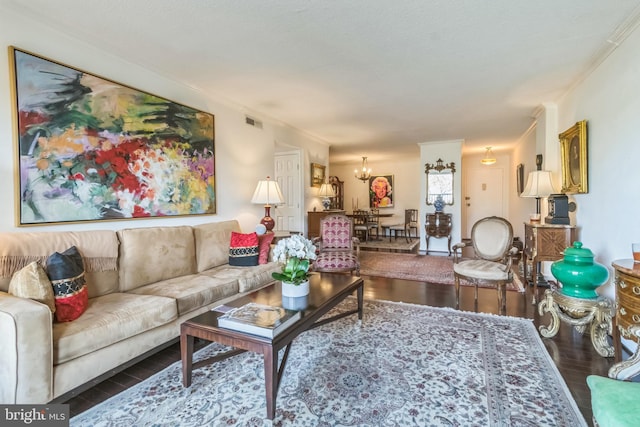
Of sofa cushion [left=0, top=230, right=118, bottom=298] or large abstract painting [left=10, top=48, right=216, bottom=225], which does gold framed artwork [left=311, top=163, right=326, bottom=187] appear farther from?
sofa cushion [left=0, top=230, right=118, bottom=298]

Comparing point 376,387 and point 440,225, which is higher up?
point 440,225

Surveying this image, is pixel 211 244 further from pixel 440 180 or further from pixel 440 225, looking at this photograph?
pixel 440 180

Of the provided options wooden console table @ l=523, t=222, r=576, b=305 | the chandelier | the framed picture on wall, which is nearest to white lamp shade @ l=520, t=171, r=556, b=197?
wooden console table @ l=523, t=222, r=576, b=305

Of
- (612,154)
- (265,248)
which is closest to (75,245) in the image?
(265,248)

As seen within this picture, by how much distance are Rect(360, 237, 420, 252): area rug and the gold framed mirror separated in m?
1.20

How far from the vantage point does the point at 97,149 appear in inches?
101

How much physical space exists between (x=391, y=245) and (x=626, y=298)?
578cm

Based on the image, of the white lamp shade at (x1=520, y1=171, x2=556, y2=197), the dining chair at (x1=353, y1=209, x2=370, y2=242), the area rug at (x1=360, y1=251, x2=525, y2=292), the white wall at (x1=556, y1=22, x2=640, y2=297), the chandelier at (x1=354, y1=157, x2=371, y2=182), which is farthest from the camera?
the dining chair at (x1=353, y1=209, x2=370, y2=242)

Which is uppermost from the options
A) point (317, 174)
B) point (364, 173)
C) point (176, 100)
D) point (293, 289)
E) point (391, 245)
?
point (176, 100)

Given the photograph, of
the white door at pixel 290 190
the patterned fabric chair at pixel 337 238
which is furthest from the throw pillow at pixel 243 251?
the white door at pixel 290 190

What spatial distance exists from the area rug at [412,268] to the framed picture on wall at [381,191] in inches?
137

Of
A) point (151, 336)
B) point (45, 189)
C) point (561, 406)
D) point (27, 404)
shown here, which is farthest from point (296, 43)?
point (561, 406)

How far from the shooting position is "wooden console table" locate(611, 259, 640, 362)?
166cm

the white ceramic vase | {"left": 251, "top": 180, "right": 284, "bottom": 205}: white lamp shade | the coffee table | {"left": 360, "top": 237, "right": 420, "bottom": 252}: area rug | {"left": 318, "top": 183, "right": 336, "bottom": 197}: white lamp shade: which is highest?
{"left": 318, "top": 183, "right": 336, "bottom": 197}: white lamp shade
